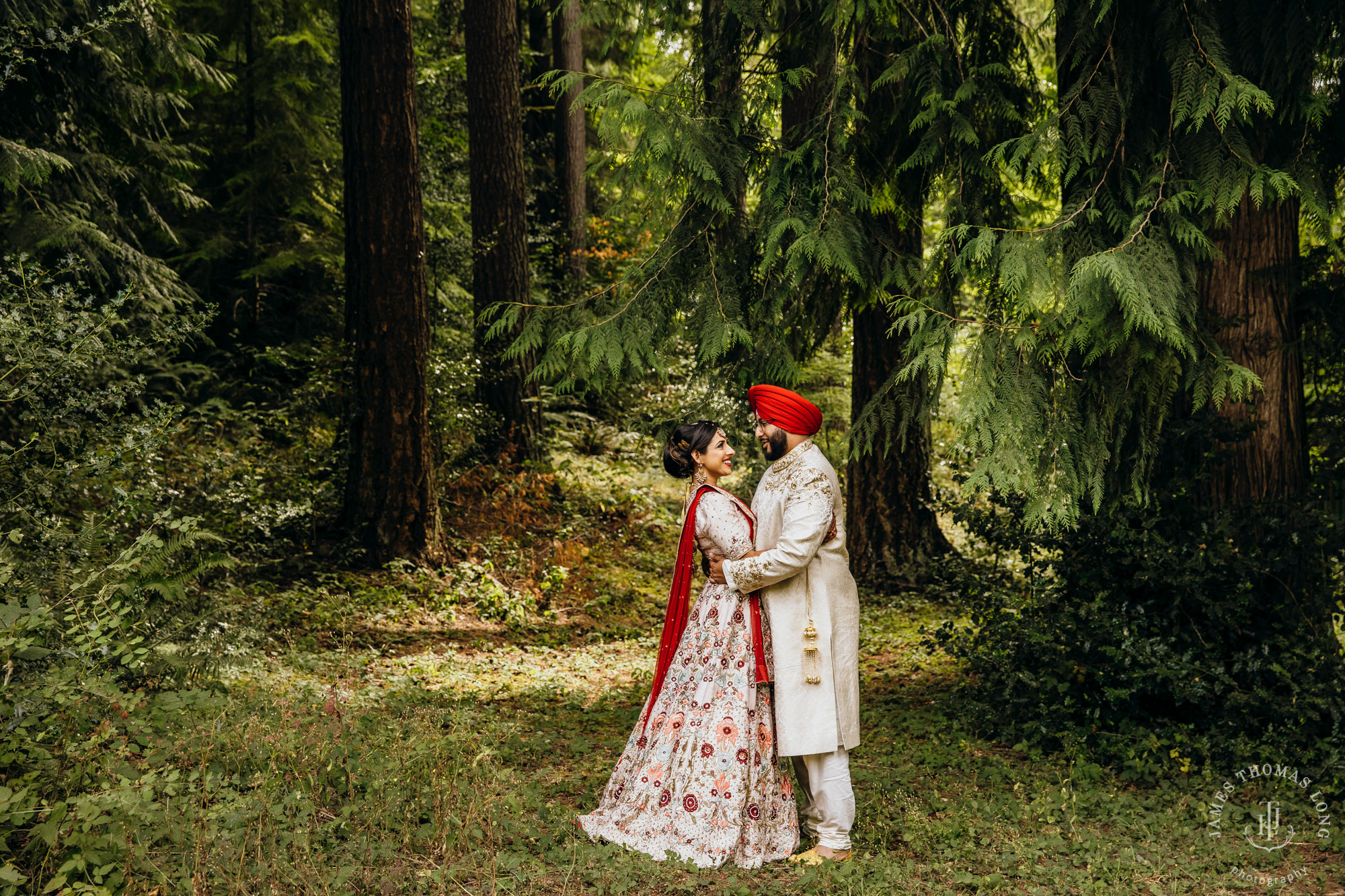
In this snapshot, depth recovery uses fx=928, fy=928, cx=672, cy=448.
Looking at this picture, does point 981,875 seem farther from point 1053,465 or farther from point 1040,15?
point 1040,15

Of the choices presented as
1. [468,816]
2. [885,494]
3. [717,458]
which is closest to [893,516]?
[885,494]

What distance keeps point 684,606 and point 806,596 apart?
0.66 metres

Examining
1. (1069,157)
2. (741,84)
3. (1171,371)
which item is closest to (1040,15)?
(741,84)

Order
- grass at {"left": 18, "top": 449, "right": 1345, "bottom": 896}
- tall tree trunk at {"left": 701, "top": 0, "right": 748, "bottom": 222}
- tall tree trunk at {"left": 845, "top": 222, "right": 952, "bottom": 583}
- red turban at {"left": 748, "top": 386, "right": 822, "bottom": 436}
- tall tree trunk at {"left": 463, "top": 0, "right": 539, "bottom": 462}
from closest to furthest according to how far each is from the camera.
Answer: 1. grass at {"left": 18, "top": 449, "right": 1345, "bottom": 896}
2. red turban at {"left": 748, "top": 386, "right": 822, "bottom": 436}
3. tall tree trunk at {"left": 701, "top": 0, "right": 748, "bottom": 222}
4. tall tree trunk at {"left": 845, "top": 222, "right": 952, "bottom": 583}
5. tall tree trunk at {"left": 463, "top": 0, "right": 539, "bottom": 462}

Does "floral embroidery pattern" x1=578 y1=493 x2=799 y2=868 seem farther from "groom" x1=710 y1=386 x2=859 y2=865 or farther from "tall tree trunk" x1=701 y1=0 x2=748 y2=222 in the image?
"tall tree trunk" x1=701 y1=0 x2=748 y2=222

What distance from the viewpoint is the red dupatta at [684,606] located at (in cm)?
445

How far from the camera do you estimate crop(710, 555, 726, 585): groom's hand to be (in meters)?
4.50

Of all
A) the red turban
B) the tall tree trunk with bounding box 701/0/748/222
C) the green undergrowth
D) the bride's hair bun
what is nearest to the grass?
the green undergrowth

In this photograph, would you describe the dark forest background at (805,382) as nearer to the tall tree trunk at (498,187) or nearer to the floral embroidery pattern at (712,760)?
the floral embroidery pattern at (712,760)

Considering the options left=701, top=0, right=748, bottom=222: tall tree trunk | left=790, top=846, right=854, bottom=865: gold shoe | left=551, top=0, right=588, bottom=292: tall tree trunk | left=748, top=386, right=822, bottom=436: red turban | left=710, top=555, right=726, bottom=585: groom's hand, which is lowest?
left=790, top=846, right=854, bottom=865: gold shoe

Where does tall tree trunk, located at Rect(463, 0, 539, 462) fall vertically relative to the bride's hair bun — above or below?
above

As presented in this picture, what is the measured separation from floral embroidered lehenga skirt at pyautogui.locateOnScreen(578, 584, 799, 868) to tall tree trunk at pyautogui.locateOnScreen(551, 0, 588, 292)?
1133 cm

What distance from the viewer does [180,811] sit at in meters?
3.73

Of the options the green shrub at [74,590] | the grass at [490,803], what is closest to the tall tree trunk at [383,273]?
the green shrub at [74,590]
